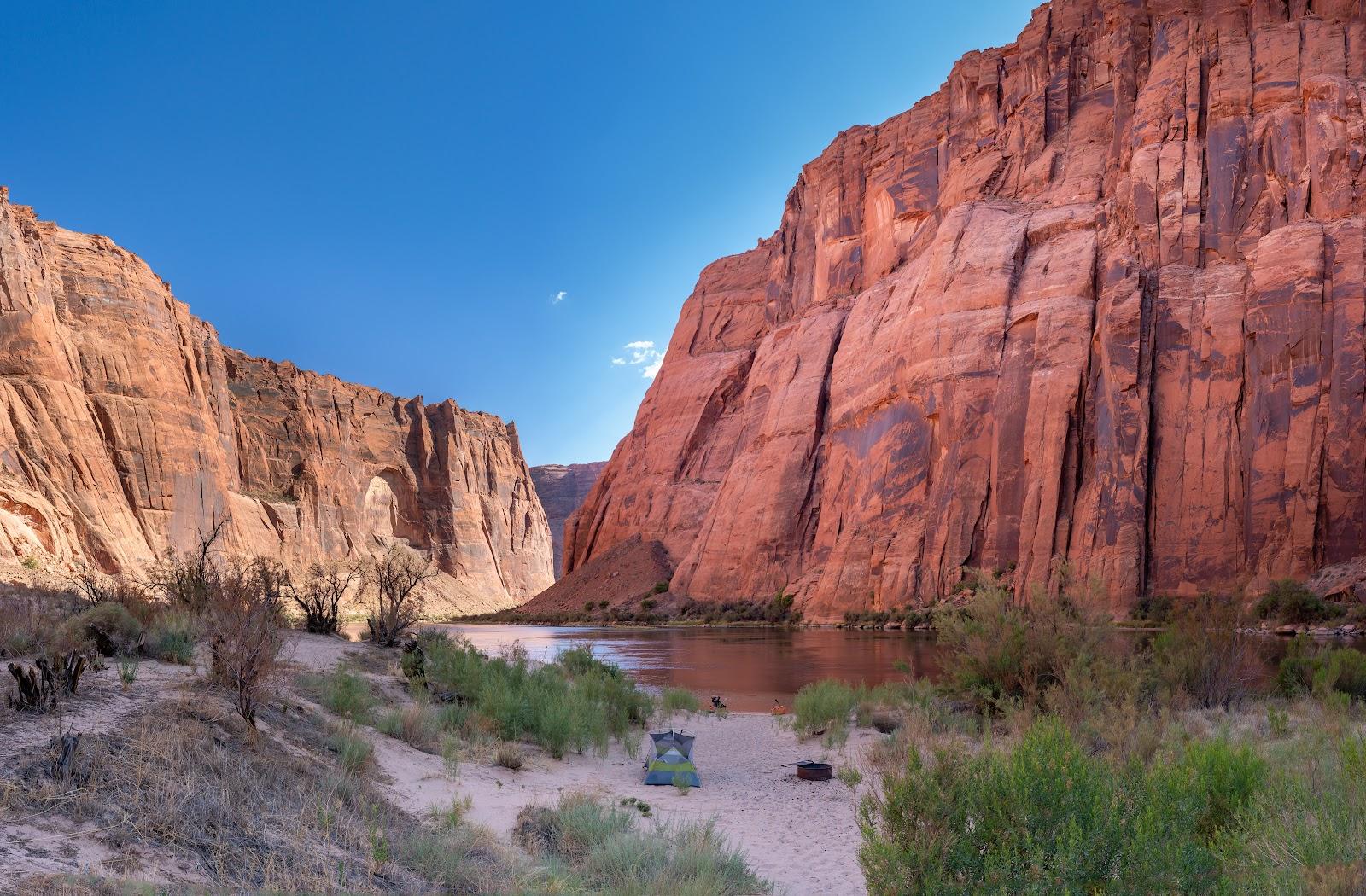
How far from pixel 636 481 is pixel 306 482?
34.5 metres

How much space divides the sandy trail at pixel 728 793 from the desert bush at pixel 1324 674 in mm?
Answer: 6239

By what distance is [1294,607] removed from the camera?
27.3 m

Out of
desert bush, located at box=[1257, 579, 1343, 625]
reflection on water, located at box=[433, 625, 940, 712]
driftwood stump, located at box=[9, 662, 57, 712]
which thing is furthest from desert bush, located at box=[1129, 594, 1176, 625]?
driftwood stump, located at box=[9, 662, 57, 712]

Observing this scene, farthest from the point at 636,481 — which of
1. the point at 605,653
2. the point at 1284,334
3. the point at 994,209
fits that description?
the point at 1284,334

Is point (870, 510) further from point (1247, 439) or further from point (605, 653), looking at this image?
point (605, 653)

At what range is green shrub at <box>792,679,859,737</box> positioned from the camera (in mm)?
11703

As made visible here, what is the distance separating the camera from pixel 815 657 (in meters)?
24.5

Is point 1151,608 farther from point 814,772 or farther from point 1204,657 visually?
point 814,772

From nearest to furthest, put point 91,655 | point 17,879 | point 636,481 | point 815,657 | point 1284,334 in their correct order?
point 17,879 < point 91,655 < point 815,657 < point 1284,334 < point 636,481

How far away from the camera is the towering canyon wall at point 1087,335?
32.2 meters

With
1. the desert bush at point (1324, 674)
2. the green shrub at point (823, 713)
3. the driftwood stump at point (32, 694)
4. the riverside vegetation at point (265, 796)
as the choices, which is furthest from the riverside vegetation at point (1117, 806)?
the driftwood stump at point (32, 694)

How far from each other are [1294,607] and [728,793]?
86.8ft

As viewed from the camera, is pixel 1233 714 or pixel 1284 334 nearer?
pixel 1233 714

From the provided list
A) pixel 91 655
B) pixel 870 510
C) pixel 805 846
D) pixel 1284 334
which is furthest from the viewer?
pixel 870 510
